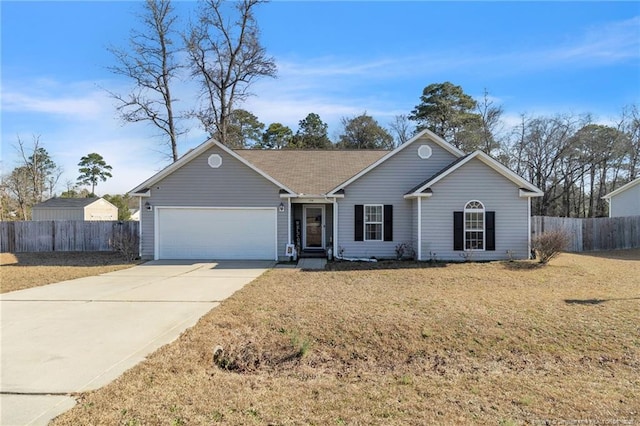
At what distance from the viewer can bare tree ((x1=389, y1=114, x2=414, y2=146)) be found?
1450 inches

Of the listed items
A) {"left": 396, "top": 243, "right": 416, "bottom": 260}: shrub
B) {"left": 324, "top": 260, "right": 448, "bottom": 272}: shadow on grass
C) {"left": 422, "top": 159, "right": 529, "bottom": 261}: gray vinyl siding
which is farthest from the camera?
{"left": 396, "top": 243, "right": 416, "bottom": 260}: shrub

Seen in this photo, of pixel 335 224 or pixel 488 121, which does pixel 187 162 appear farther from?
pixel 488 121

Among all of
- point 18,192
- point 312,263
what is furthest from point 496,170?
point 18,192

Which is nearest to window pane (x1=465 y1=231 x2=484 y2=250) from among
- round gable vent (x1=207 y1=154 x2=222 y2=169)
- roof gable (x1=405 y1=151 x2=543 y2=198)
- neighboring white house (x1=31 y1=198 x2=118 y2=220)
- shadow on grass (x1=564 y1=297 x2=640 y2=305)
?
roof gable (x1=405 y1=151 x2=543 y2=198)

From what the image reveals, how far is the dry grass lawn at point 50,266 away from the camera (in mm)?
10770

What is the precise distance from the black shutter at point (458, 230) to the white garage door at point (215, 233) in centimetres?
700

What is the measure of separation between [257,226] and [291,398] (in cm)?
1169

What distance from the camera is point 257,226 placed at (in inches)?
606

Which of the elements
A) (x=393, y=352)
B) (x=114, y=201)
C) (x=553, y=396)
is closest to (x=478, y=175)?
(x=393, y=352)

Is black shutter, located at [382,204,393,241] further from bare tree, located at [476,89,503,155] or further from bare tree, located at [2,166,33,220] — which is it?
bare tree, located at [2,166,33,220]

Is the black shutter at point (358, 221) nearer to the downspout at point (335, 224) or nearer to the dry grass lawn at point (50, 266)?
the downspout at point (335, 224)

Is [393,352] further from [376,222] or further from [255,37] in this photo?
[255,37]

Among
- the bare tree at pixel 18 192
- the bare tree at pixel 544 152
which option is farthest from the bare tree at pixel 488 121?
the bare tree at pixel 18 192

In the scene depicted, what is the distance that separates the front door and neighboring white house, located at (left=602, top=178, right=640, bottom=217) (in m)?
20.0
